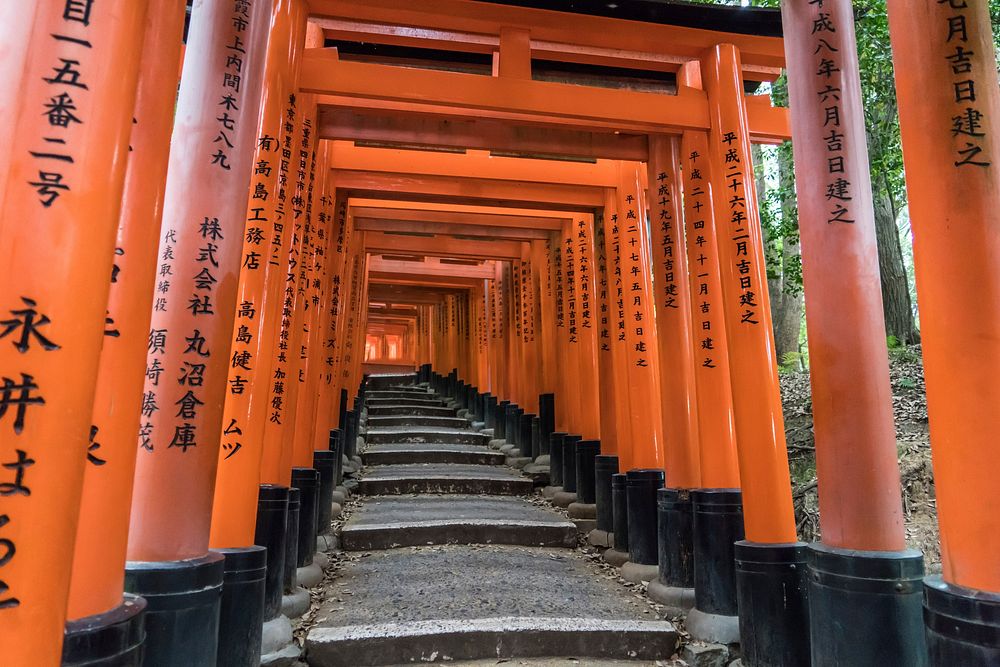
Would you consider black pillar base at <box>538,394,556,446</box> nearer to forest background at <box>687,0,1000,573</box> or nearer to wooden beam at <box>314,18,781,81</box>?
forest background at <box>687,0,1000,573</box>

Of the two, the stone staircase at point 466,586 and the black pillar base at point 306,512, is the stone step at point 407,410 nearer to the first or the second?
the stone staircase at point 466,586

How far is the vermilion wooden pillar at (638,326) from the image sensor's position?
5.59m

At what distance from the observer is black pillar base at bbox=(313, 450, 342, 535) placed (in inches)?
221

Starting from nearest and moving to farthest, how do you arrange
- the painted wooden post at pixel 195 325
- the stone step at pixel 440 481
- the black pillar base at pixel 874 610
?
the painted wooden post at pixel 195 325 < the black pillar base at pixel 874 610 < the stone step at pixel 440 481

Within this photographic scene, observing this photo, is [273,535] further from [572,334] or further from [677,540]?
[572,334]

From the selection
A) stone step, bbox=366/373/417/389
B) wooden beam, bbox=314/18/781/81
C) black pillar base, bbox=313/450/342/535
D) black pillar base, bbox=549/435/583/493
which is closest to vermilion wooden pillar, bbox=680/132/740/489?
wooden beam, bbox=314/18/781/81

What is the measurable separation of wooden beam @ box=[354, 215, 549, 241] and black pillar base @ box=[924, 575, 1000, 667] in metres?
7.29

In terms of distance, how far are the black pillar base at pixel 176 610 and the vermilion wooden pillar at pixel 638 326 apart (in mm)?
4025

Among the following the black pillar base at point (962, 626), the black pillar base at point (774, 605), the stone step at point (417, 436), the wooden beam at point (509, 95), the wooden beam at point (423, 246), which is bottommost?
the black pillar base at point (774, 605)

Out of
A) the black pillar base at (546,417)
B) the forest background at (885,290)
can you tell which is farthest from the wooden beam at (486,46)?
the black pillar base at (546,417)

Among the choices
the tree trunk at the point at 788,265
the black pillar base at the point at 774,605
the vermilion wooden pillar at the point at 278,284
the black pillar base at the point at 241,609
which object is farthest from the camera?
the tree trunk at the point at 788,265

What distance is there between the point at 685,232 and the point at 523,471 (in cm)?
484

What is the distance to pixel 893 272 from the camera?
24.7 feet

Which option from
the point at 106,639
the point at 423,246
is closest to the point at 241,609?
the point at 106,639
